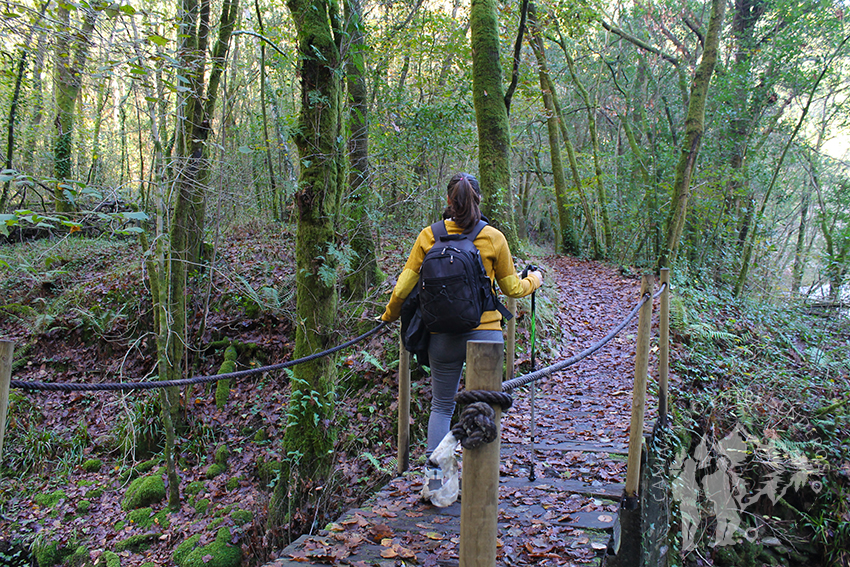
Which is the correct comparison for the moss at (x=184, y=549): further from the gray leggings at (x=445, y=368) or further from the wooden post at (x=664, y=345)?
the wooden post at (x=664, y=345)

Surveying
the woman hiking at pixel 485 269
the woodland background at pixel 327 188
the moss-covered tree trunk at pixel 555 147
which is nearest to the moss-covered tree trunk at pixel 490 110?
the woodland background at pixel 327 188

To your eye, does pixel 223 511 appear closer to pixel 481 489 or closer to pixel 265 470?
pixel 265 470

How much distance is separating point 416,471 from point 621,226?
14538mm

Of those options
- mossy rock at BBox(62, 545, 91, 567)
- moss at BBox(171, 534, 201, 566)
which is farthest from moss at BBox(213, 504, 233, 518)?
mossy rock at BBox(62, 545, 91, 567)

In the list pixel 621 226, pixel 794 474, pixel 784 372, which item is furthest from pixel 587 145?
pixel 794 474

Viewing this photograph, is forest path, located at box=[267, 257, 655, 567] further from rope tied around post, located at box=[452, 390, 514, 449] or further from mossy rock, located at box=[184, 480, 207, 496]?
mossy rock, located at box=[184, 480, 207, 496]

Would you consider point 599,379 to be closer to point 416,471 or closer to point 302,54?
point 416,471

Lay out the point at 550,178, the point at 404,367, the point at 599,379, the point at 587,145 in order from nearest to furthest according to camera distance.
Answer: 1. the point at 404,367
2. the point at 599,379
3. the point at 587,145
4. the point at 550,178

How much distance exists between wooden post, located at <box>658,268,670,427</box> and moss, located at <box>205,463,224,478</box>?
19.0 feet

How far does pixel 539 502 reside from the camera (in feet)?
11.5

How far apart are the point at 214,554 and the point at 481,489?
4551 millimetres

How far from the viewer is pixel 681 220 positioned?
992cm

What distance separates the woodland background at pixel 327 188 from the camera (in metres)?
4.67

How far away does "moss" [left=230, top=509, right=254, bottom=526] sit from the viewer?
17.8 feet
